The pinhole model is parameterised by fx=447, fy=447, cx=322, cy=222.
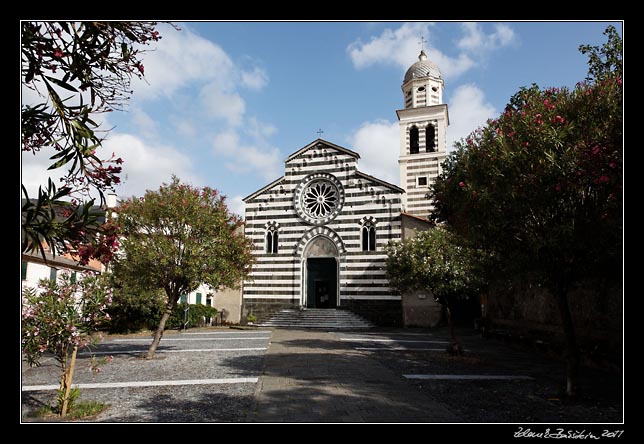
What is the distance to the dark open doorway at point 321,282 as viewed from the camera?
31.0 m

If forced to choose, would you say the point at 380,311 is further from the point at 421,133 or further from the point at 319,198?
the point at 421,133

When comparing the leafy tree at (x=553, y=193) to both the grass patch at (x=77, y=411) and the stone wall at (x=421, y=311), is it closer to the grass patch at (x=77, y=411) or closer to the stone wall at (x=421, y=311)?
the grass patch at (x=77, y=411)

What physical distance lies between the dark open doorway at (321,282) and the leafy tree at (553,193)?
21.5 meters

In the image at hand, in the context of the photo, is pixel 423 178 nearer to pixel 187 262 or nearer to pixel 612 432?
pixel 187 262

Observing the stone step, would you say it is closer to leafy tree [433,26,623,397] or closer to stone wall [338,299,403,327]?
stone wall [338,299,403,327]

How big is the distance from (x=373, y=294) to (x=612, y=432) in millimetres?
23491

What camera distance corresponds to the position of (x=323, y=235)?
31281mm

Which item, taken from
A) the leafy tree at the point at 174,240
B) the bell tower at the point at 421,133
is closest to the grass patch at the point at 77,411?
the leafy tree at the point at 174,240

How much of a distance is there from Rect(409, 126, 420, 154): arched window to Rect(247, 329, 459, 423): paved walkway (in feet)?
77.0

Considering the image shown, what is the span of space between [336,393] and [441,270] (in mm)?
8222

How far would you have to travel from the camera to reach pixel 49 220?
4.50 meters

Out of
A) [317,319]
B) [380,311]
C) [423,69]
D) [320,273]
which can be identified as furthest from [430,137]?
[317,319]

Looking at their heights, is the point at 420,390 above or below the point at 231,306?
above

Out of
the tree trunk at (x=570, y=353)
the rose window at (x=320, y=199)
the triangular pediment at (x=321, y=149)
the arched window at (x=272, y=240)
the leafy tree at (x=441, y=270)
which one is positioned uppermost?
the triangular pediment at (x=321, y=149)
